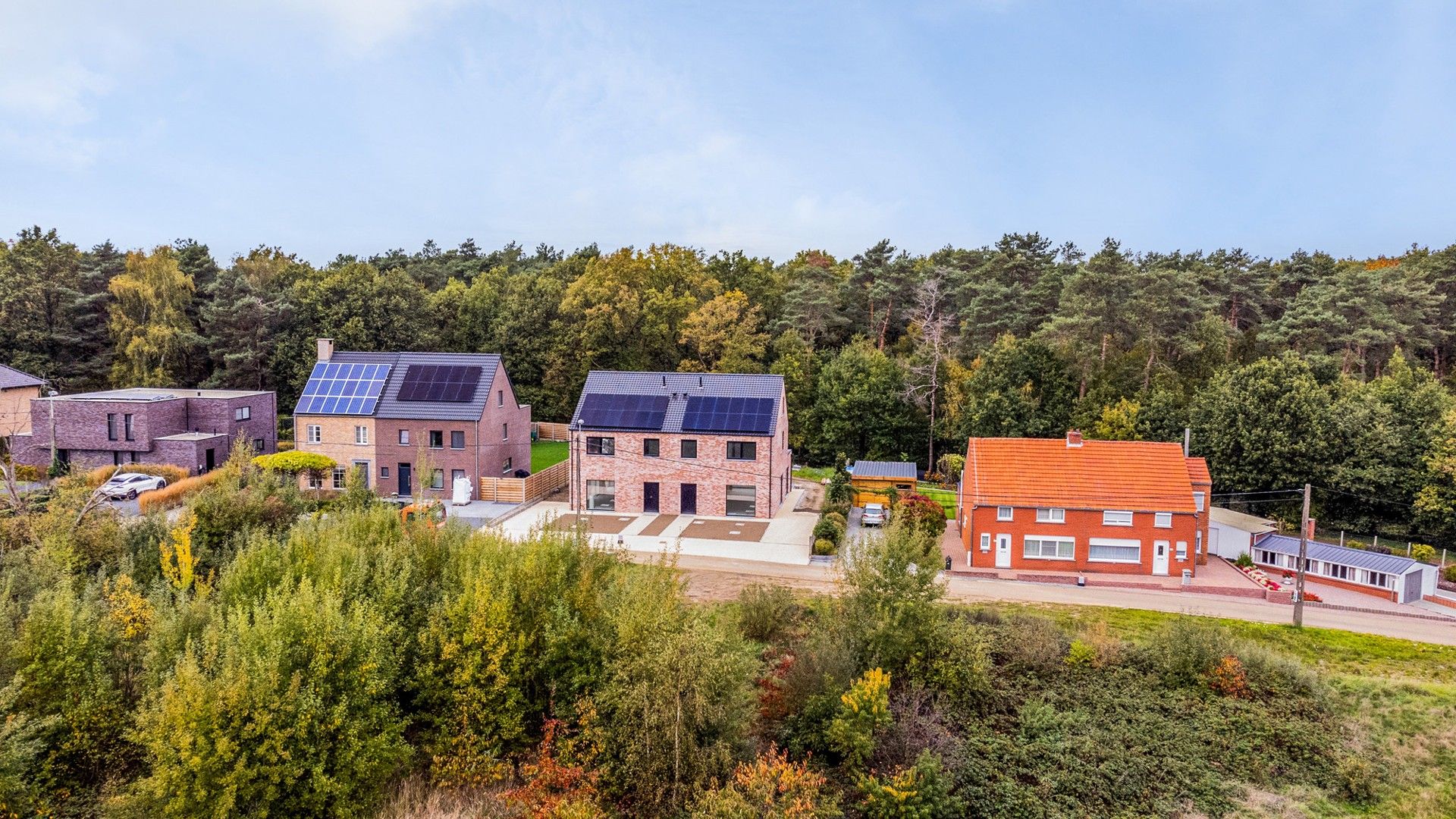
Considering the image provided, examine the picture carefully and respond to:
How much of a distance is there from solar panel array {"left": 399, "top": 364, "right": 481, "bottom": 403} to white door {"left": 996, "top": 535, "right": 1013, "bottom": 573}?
23571 mm

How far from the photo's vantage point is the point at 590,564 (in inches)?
605

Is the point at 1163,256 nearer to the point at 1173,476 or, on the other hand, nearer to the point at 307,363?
the point at 1173,476

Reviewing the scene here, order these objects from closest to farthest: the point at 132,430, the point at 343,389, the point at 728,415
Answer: the point at 728,415 → the point at 132,430 → the point at 343,389

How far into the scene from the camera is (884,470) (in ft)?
125

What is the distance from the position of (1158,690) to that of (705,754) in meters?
11.7

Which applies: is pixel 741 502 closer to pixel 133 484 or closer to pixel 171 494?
pixel 171 494

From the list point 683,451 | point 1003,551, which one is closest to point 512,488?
point 683,451

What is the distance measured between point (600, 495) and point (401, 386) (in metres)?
11.1

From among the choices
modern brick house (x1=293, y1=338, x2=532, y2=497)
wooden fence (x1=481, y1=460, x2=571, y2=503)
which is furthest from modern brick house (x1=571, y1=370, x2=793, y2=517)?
modern brick house (x1=293, y1=338, x2=532, y2=497)

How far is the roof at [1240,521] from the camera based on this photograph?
31.3 meters

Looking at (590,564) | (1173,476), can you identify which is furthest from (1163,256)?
(590,564)

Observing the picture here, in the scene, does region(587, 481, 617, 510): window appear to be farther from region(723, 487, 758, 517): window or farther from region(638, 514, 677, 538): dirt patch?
region(723, 487, 758, 517): window

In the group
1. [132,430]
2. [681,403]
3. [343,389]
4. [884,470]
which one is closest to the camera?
[681,403]

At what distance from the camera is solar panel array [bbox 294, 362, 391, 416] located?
118 ft
